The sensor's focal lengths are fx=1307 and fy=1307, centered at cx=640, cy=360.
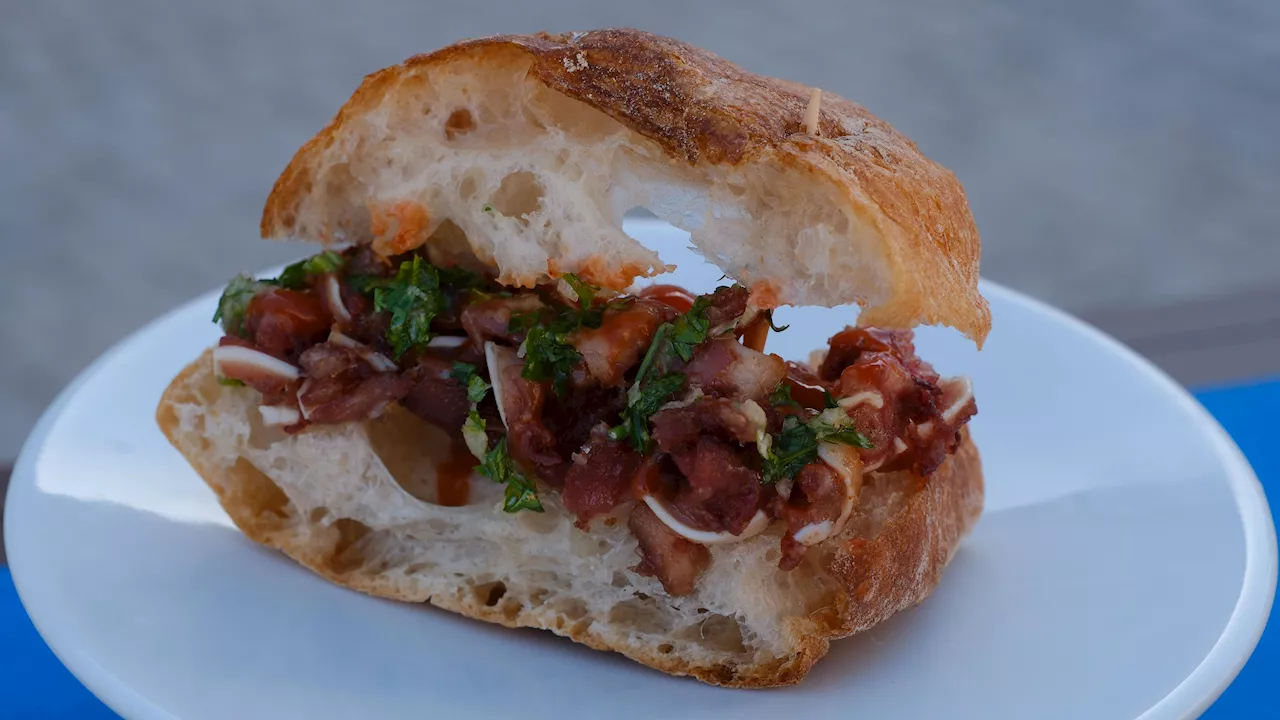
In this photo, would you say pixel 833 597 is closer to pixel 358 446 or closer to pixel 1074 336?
pixel 358 446

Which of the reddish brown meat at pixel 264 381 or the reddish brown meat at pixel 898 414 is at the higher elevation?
the reddish brown meat at pixel 264 381

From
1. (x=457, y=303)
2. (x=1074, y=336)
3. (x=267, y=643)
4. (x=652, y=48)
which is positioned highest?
(x=652, y=48)

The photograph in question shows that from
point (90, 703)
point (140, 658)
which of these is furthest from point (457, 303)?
point (90, 703)

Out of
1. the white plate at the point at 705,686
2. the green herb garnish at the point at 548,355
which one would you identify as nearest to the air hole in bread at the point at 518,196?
the green herb garnish at the point at 548,355

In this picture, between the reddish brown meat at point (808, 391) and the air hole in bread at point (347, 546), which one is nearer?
the reddish brown meat at point (808, 391)

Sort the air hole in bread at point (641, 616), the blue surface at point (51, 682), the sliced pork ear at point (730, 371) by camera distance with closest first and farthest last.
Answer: the sliced pork ear at point (730, 371) → the air hole in bread at point (641, 616) → the blue surface at point (51, 682)

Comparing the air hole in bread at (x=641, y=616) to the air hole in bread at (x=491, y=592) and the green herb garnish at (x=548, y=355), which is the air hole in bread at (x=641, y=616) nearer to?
the air hole in bread at (x=491, y=592)

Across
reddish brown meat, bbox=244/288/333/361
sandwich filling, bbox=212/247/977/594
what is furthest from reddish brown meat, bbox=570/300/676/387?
reddish brown meat, bbox=244/288/333/361
